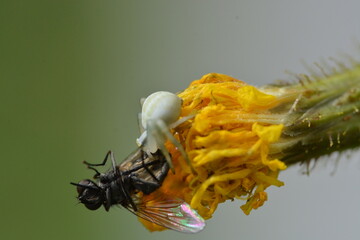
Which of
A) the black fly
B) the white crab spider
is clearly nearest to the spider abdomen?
the white crab spider

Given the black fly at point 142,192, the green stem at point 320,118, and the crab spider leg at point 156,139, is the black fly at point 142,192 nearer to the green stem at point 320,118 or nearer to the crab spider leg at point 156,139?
the crab spider leg at point 156,139

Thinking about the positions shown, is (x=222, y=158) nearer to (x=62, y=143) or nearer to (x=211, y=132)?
(x=211, y=132)

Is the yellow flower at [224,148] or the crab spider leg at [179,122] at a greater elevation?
the crab spider leg at [179,122]

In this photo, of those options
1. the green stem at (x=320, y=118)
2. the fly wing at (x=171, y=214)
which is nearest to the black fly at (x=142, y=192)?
the fly wing at (x=171, y=214)

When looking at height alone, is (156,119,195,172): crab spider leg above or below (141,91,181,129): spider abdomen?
below

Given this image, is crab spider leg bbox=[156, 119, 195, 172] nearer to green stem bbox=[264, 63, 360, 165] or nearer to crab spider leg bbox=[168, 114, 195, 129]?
crab spider leg bbox=[168, 114, 195, 129]

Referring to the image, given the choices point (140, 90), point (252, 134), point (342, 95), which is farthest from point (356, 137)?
point (140, 90)
